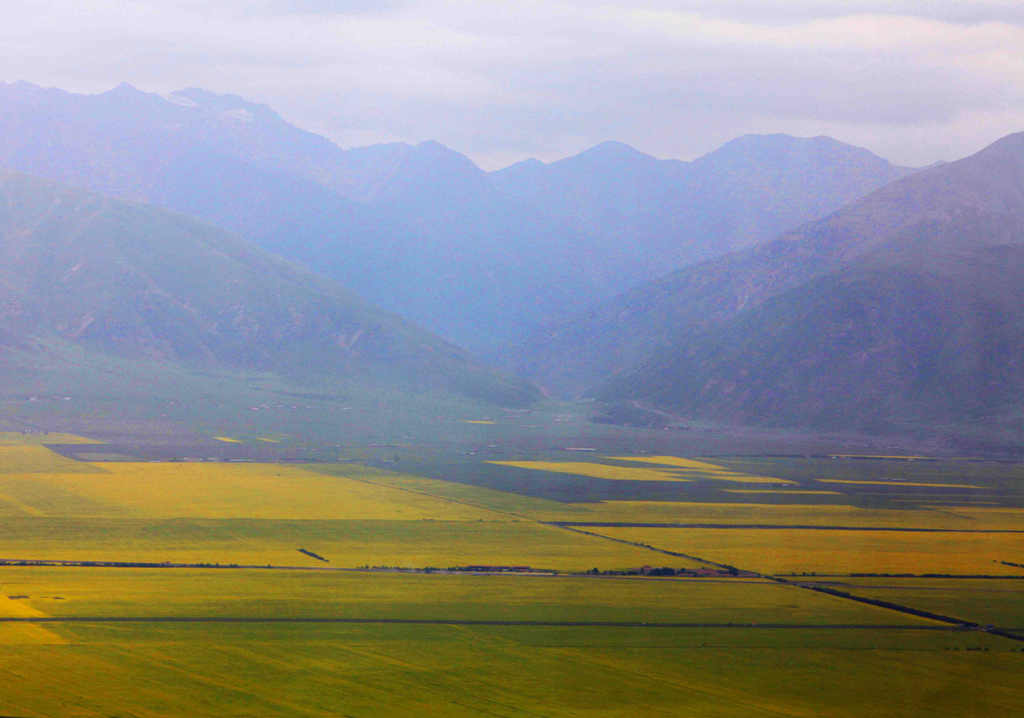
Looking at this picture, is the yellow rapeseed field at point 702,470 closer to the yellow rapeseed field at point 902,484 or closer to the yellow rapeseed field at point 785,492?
the yellow rapeseed field at point 902,484

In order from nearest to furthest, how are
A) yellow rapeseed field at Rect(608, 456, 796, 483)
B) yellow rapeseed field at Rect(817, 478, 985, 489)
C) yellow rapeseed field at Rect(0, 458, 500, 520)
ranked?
yellow rapeseed field at Rect(0, 458, 500, 520) → yellow rapeseed field at Rect(817, 478, 985, 489) → yellow rapeseed field at Rect(608, 456, 796, 483)

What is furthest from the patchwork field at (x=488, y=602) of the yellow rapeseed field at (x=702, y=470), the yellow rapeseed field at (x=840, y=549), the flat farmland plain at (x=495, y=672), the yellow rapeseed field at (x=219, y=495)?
the yellow rapeseed field at (x=702, y=470)

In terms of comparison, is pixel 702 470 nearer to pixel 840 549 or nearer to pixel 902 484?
pixel 902 484

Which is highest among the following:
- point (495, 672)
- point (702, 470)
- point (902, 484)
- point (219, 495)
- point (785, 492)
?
point (902, 484)

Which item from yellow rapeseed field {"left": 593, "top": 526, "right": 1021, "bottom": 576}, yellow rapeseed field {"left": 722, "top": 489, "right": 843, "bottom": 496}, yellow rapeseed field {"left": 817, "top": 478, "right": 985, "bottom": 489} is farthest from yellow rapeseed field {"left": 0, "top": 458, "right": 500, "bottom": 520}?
yellow rapeseed field {"left": 817, "top": 478, "right": 985, "bottom": 489}

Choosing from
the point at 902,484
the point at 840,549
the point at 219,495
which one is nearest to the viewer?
the point at 840,549

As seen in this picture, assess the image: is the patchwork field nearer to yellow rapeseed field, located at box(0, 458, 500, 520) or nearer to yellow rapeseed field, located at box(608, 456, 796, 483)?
yellow rapeseed field, located at box(0, 458, 500, 520)

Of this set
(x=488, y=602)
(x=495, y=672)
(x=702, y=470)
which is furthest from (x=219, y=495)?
(x=495, y=672)

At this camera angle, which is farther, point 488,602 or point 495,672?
point 488,602


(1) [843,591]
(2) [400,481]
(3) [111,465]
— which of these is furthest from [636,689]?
(3) [111,465]

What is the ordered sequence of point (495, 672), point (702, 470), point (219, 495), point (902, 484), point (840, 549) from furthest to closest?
1. point (702, 470)
2. point (902, 484)
3. point (219, 495)
4. point (840, 549)
5. point (495, 672)

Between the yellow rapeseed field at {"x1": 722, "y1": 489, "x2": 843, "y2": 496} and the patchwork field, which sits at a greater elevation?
the yellow rapeseed field at {"x1": 722, "y1": 489, "x2": 843, "y2": 496}
